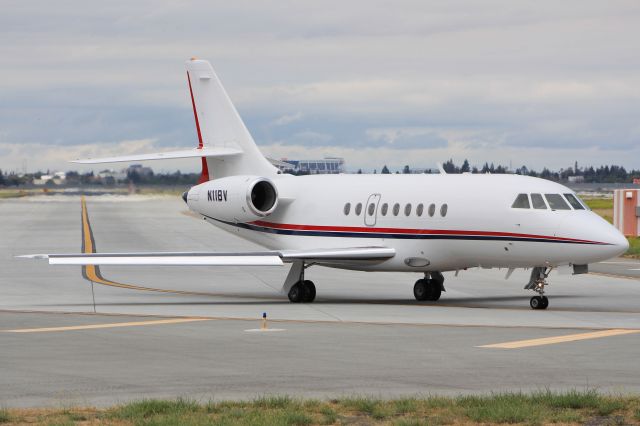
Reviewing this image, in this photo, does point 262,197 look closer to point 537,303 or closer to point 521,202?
point 521,202

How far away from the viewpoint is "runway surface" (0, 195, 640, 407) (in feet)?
51.4

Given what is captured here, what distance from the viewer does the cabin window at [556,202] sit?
2762 centimetres

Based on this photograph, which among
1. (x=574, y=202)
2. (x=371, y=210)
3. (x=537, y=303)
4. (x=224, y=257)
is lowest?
(x=537, y=303)

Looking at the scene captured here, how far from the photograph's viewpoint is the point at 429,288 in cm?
3073

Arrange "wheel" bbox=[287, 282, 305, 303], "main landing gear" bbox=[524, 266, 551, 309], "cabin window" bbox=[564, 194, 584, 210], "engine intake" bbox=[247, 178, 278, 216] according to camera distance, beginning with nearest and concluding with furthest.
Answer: "main landing gear" bbox=[524, 266, 551, 309] → "cabin window" bbox=[564, 194, 584, 210] → "wheel" bbox=[287, 282, 305, 303] → "engine intake" bbox=[247, 178, 278, 216]

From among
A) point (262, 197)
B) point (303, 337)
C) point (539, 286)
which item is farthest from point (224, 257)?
point (303, 337)

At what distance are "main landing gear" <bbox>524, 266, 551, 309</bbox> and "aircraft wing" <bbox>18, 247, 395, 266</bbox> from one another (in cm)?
361

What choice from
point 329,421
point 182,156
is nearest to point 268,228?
point 182,156

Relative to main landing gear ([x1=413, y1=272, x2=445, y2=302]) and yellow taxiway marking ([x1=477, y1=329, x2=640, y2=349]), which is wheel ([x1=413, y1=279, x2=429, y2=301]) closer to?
main landing gear ([x1=413, y1=272, x2=445, y2=302])

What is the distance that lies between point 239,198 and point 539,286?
8917mm

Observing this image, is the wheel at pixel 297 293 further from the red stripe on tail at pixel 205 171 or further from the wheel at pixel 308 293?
the red stripe on tail at pixel 205 171

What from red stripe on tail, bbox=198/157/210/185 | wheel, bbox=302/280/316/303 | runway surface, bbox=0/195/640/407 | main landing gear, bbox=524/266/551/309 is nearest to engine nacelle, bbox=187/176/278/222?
red stripe on tail, bbox=198/157/210/185

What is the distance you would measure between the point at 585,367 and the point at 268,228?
17.1 metres

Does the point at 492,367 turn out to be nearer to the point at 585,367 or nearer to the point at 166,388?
the point at 585,367
